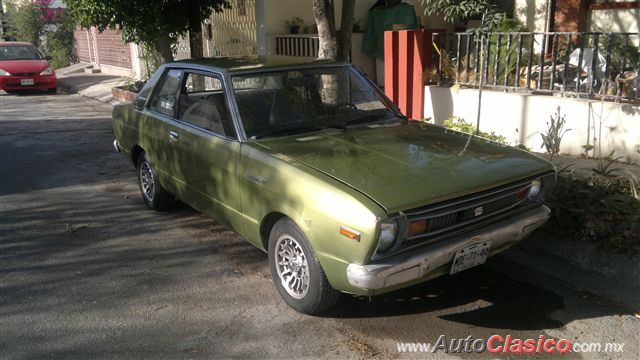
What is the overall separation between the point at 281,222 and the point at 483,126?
4.50m

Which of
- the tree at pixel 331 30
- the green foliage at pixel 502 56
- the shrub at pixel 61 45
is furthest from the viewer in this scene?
the shrub at pixel 61 45

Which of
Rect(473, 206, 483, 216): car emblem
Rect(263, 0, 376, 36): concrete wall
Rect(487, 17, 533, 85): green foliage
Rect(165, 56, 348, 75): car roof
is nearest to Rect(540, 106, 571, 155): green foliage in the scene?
Rect(487, 17, 533, 85): green foliage

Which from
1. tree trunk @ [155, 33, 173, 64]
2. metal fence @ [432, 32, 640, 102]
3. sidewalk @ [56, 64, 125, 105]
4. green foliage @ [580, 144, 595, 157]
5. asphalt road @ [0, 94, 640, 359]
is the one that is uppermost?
tree trunk @ [155, 33, 173, 64]

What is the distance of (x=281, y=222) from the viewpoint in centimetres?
381

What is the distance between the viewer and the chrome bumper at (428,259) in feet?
10.5

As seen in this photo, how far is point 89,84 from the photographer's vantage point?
60.7ft

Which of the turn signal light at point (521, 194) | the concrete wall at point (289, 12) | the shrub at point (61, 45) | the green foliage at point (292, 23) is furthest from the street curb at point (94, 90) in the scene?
the turn signal light at point (521, 194)

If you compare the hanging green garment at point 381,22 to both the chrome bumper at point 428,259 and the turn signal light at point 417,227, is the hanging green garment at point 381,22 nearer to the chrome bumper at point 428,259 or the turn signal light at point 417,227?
the chrome bumper at point 428,259

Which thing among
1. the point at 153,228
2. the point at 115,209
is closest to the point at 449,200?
the point at 153,228

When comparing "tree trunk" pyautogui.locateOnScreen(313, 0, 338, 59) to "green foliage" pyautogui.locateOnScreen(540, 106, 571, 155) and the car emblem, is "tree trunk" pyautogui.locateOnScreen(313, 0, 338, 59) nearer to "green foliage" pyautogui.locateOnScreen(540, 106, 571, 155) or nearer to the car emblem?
"green foliage" pyautogui.locateOnScreen(540, 106, 571, 155)

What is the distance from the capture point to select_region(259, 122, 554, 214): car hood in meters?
3.38

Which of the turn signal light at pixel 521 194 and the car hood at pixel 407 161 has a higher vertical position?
the car hood at pixel 407 161

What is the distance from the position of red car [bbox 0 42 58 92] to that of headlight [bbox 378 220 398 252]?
53.0 ft

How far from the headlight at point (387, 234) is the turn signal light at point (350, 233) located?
0.13m
